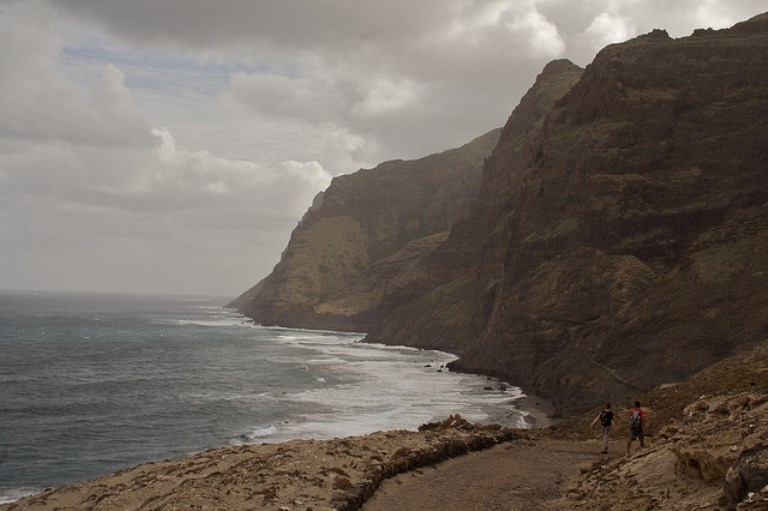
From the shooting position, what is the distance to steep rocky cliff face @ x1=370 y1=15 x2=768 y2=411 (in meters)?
61.4

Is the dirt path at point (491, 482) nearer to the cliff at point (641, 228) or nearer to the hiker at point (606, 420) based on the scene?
the hiker at point (606, 420)

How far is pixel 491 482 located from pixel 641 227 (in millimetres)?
61019

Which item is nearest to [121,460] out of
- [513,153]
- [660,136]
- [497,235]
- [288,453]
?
[288,453]

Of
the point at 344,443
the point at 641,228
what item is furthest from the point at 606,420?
the point at 641,228

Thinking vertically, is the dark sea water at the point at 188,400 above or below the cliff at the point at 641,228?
below

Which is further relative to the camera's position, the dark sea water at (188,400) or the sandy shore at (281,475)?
the dark sea water at (188,400)

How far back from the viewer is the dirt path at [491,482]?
2138 centimetres

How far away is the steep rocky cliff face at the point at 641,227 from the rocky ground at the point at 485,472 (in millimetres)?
25590

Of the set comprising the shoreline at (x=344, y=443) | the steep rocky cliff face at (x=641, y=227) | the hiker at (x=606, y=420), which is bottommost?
the shoreline at (x=344, y=443)

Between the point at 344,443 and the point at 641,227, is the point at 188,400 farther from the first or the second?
the point at 641,227

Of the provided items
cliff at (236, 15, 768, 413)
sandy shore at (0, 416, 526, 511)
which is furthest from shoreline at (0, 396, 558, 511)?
cliff at (236, 15, 768, 413)

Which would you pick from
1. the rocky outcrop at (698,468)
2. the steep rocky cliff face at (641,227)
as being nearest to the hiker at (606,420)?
the rocky outcrop at (698,468)

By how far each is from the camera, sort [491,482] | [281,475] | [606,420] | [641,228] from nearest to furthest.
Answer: [281,475] < [491,482] < [606,420] < [641,228]

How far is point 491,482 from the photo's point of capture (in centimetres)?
2428
